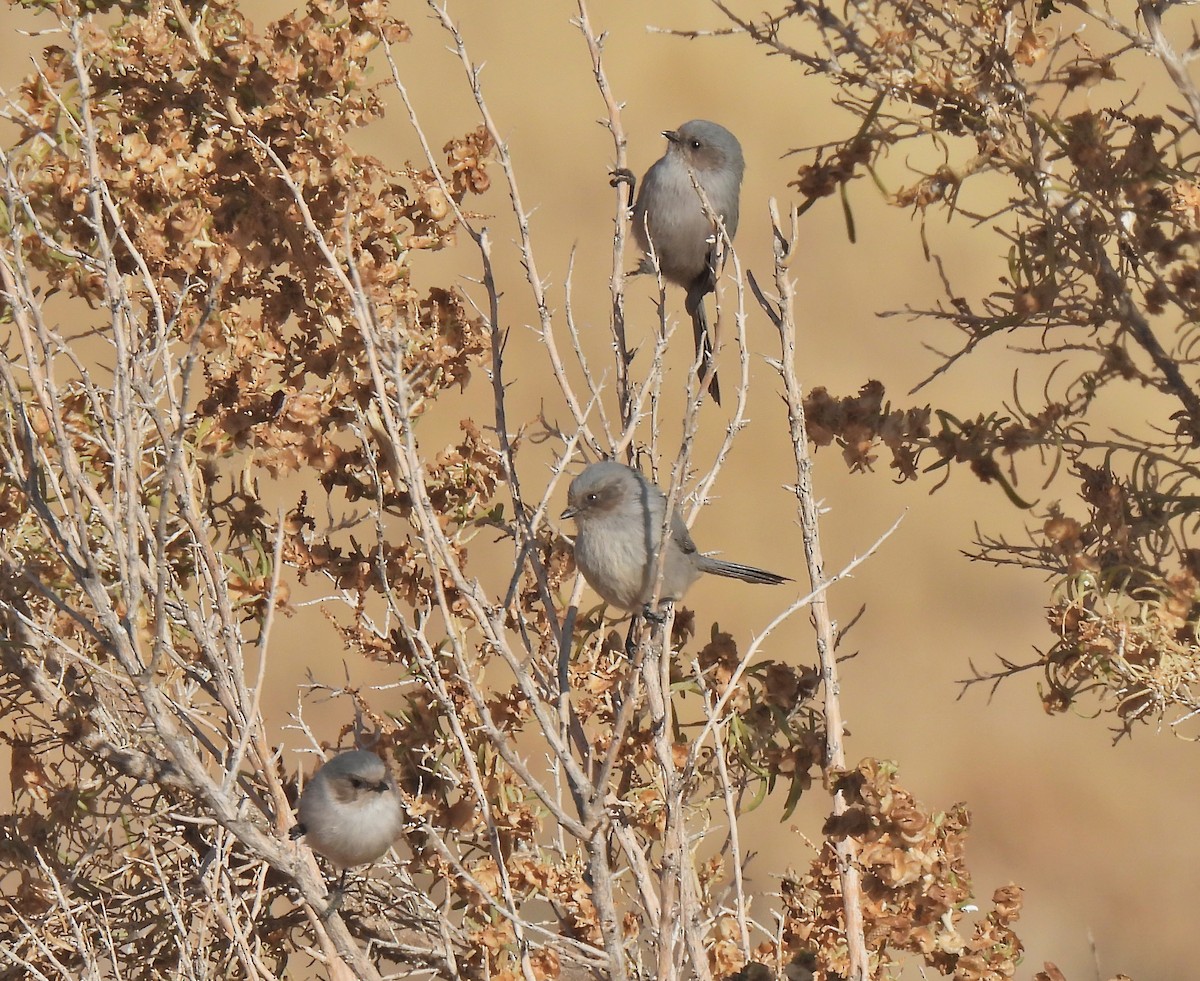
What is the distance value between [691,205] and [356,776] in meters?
2.75

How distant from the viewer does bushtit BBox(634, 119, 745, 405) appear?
5.39m

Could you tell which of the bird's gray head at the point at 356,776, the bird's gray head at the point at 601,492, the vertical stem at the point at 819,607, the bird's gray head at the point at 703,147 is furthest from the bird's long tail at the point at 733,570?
the bird's gray head at the point at 703,147

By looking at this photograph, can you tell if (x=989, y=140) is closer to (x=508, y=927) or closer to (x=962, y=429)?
(x=962, y=429)

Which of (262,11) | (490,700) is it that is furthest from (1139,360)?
(262,11)

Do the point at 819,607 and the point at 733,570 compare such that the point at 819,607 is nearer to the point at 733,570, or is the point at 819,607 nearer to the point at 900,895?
the point at 900,895

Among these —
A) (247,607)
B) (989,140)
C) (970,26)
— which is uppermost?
(970,26)

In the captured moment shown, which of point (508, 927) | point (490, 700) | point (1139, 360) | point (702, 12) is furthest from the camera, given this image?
point (702, 12)

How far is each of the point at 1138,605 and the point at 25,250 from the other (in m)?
3.37

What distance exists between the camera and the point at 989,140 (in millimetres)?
3627

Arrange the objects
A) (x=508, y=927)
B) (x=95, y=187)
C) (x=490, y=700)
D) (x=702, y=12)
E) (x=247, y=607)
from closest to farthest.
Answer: (x=95, y=187), (x=508, y=927), (x=490, y=700), (x=247, y=607), (x=702, y=12)

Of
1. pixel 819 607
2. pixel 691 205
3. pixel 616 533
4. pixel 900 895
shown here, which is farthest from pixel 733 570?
pixel 900 895

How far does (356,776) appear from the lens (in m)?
3.79

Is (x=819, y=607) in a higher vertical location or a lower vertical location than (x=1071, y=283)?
lower

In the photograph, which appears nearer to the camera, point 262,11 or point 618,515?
point 618,515
